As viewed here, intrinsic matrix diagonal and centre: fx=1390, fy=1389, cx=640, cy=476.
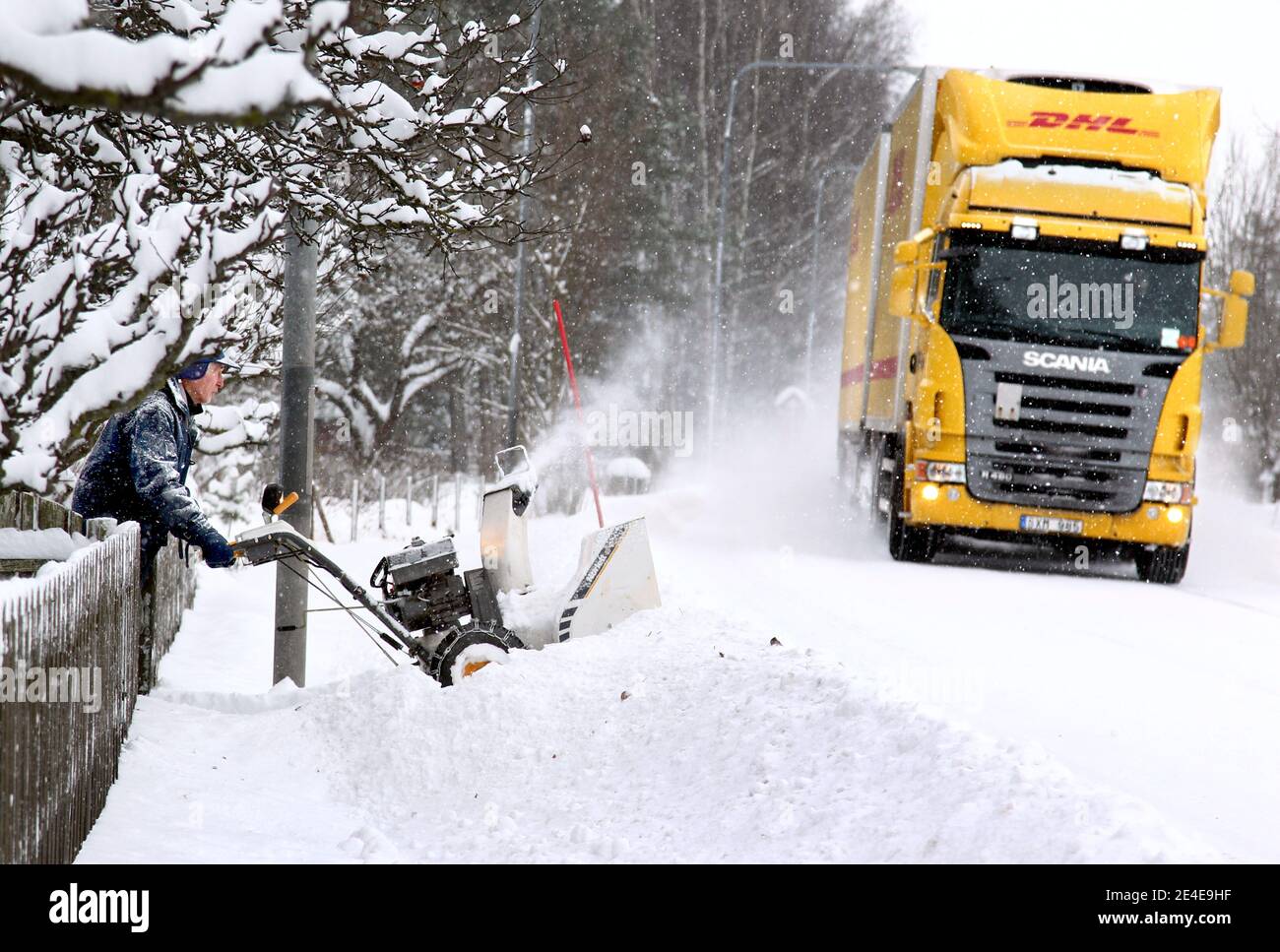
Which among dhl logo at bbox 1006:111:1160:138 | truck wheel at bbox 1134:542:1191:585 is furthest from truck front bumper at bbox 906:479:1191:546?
dhl logo at bbox 1006:111:1160:138

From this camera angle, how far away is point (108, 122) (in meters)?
5.58

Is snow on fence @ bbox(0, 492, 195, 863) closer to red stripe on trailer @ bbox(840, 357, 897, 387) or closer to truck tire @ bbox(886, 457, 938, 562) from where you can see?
truck tire @ bbox(886, 457, 938, 562)

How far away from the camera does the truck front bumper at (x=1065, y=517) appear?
41.4ft

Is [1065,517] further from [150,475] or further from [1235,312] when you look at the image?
[150,475]

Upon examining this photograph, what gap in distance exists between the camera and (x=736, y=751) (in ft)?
17.6

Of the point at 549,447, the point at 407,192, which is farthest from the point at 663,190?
the point at 407,192

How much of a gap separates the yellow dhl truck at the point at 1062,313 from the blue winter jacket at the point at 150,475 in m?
7.60

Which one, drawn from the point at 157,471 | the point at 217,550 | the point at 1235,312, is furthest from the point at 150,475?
the point at 1235,312

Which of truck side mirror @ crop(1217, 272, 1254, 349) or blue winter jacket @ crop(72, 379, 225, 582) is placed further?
truck side mirror @ crop(1217, 272, 1254, 349)

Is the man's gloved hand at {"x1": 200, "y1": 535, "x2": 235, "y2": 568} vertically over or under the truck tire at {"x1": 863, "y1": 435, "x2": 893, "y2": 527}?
over

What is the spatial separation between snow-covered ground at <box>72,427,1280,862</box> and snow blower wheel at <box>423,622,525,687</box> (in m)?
0.13

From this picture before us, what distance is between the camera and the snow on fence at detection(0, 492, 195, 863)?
342 cm

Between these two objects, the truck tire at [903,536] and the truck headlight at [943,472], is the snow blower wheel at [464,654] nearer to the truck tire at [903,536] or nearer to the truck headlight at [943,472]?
the truck headlight at [943,472]

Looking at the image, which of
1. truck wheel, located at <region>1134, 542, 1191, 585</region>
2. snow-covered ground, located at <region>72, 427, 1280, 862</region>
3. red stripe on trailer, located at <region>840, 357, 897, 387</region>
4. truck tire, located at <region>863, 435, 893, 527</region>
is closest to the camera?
snow-covered ground, located at <region>72, 427, 1280, 862</region>
